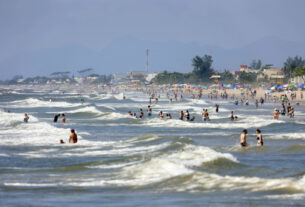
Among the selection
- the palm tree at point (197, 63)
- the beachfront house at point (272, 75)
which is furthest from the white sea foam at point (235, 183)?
the palm tree at point (197, 63)

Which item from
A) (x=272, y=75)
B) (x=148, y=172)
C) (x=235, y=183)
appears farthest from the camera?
(x=272, y=75)

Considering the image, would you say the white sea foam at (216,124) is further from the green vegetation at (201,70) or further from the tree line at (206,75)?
the green vegetation at (201,70)

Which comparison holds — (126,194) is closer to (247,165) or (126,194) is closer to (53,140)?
(247,165)

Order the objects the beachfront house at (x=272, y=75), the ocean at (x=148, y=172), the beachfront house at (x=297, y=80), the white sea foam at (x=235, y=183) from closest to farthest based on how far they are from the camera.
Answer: the ocean at (x=148, y=172) < the white sea foam at (x=235, y=183) < the beachfront house at (x=297, y=80) < the beachfront house at (x=272, y=75)

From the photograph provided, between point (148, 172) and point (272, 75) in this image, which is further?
point (272, 75)

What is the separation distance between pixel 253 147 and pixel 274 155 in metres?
1.90

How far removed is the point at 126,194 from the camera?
12336mm

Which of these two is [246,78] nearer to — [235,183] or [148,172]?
[148,172]

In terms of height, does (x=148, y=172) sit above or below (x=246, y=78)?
below

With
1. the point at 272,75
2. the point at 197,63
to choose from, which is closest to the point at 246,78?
the point at 272,75

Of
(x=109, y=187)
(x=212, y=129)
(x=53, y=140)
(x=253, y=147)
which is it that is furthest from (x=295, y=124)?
(x=109, y=187)

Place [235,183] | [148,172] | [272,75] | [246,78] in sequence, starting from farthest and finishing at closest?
[246,78]
[272,75]
[148,172]
[235,183]

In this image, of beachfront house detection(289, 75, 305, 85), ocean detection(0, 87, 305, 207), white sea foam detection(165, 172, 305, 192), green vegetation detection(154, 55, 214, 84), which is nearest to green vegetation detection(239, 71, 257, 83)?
beachfront house detection(289, 75, 305, 85)

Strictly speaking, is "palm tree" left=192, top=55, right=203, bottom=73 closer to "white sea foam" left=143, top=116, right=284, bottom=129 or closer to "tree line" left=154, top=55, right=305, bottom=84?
"tree line" left=154, top=55, right=305, bottom=84
